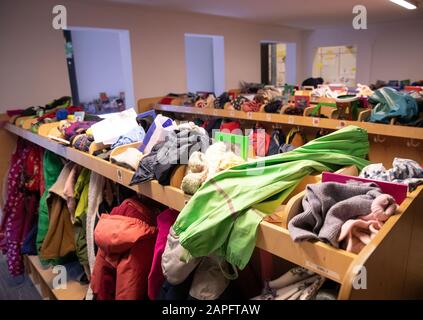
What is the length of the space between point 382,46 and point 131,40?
6.03m

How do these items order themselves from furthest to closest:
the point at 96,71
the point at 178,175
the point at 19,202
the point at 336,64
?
the point at 336,64
the point at 96,71
the point at 19,202
the point at 178,175

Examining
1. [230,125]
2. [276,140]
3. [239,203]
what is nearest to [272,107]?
[276,140]

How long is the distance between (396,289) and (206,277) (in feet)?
1.95

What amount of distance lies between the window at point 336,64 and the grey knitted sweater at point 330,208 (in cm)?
813

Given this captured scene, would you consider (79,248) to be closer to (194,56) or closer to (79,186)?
(79,186)

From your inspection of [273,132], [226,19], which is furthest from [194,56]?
[273,132]

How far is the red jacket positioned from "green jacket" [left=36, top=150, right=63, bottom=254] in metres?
0.98

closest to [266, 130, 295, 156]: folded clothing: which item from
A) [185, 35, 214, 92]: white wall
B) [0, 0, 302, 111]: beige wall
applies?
[0, 0, 302, 111]: beige wall

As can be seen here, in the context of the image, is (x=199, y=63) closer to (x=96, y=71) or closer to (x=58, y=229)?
(x=96, y=71)

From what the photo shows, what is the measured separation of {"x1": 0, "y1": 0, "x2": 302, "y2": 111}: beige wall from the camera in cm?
359

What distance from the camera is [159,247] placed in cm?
124

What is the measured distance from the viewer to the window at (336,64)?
8078mm

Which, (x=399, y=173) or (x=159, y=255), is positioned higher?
(x=399, y=173)

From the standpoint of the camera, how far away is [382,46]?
23.9 feet
